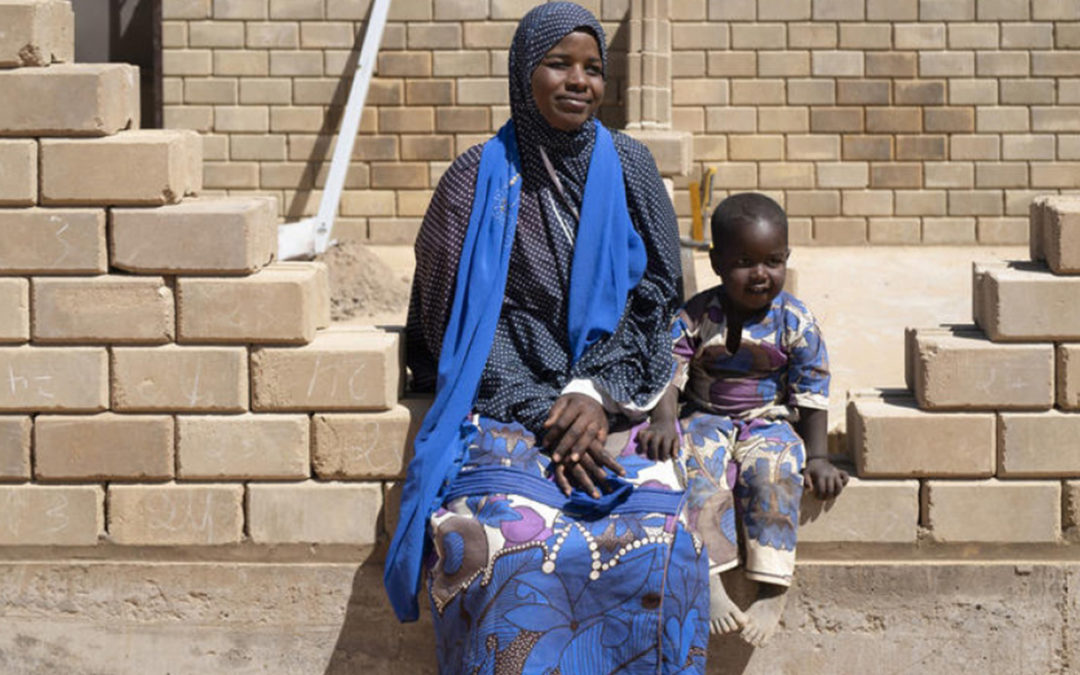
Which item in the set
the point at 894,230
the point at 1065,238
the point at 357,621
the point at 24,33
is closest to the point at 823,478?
the point at 1065,238

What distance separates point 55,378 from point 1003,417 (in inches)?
121

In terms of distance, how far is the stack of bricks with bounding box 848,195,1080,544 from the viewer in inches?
206

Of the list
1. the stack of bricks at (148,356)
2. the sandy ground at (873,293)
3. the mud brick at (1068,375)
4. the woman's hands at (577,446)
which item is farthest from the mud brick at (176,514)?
the sandy ground at (873,293)

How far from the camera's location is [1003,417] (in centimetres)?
529

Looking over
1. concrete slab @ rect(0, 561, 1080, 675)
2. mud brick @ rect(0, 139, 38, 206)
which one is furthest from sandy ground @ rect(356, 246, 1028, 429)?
mud brick @ rect(0, 139, 38, 206)

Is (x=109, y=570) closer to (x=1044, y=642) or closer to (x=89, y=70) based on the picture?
(x=89, y=70)

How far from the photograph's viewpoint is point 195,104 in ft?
46.2

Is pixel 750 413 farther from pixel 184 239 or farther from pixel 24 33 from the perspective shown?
pixel 24 33

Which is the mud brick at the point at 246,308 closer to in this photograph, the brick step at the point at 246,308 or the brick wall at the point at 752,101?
the brick step at the point at 246,308

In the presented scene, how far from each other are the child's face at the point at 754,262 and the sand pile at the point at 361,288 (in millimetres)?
7078

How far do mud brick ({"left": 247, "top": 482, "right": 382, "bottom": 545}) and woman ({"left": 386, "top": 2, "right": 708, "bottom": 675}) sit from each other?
272 mm

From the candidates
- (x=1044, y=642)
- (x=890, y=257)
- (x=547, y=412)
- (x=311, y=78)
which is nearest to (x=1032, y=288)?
(x=1044, y=642)

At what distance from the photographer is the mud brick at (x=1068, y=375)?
17.2ft

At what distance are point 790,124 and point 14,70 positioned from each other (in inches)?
376
